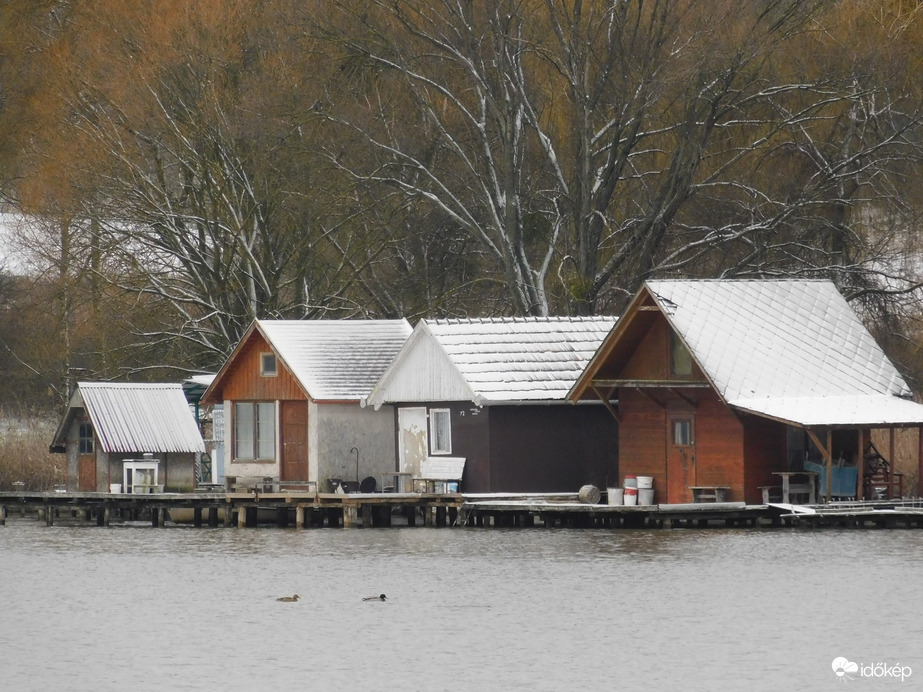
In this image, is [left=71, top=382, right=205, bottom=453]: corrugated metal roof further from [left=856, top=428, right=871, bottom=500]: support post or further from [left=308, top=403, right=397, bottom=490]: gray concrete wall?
[left=856, top=428, right=871, bottom=500]: support post

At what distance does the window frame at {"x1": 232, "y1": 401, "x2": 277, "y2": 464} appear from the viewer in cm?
5259

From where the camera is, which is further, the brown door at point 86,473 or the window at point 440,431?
the brown door at point 86,473

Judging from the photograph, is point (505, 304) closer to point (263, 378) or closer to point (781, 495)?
point (263, 378)

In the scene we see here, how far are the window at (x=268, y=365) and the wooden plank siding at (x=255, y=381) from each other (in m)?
0.10

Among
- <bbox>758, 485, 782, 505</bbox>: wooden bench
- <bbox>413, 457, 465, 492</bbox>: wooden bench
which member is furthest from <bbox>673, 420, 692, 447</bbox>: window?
<bbox>413, 457, 465, 492</bbox>: wooden bench

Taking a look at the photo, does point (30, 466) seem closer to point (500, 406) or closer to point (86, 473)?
point (86, 473)

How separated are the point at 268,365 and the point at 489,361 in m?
6.44

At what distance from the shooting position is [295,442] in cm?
5197

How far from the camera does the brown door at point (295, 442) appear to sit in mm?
51812

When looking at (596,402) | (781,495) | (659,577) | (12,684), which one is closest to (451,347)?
(596,402)

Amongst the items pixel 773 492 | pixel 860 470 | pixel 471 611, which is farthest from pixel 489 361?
pixel 471 611

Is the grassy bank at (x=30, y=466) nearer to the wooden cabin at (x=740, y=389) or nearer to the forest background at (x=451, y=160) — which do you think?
the forest background at (x=451, y=160)

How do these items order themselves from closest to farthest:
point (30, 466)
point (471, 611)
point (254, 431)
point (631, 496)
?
point (471, 611) → point (631, 496) → point (254, 431) → point (30, 466)

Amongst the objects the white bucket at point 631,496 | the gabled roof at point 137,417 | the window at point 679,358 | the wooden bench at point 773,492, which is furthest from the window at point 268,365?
the wooden bench at point 773,492
